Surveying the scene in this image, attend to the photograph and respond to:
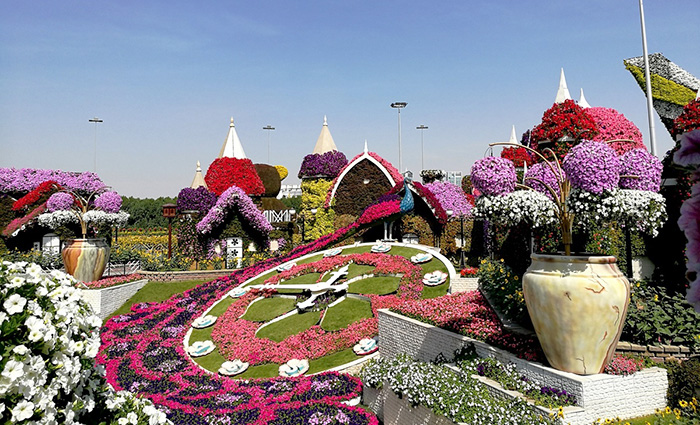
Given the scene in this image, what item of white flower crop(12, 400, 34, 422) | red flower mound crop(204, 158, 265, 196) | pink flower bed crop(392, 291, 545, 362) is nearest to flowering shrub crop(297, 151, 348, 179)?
red flower mound crop(204, 158, 265, 196)

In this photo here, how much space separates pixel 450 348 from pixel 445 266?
643 cm

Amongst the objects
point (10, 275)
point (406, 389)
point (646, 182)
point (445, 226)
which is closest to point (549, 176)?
point (646, 182)

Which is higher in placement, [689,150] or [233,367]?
[689,150]

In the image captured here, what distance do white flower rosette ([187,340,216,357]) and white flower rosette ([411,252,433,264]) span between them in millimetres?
7703

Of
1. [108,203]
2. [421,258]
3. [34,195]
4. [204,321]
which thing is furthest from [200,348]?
[34,195]

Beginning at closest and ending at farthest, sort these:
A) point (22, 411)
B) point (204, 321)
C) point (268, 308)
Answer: point (22, 411)
point (268, 308)
point (204, 321)

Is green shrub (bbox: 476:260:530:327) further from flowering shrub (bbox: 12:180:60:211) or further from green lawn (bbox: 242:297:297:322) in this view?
flowering shrub (bbox: 12:180:60:211)

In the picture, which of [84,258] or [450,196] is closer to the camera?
[84,258]

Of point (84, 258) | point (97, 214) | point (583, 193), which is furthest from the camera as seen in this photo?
point (97, 214)

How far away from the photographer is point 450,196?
33188mm

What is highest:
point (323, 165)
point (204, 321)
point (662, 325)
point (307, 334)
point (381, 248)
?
point (323, 165)

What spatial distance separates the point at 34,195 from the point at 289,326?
2399 centimetres

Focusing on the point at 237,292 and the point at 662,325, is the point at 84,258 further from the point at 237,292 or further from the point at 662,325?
the point at 662,325

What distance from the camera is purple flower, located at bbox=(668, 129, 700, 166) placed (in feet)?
6.37
